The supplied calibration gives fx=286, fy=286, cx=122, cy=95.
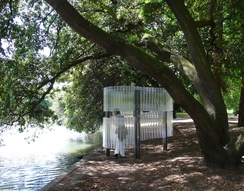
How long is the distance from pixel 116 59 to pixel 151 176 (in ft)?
31.8

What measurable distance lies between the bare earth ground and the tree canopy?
0.68 meters

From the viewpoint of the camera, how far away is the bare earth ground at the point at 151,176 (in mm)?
6426

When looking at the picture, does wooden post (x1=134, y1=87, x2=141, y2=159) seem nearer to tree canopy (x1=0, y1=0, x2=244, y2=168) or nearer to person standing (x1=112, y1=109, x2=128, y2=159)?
person standing (x1=112, y1=109, x2=128, y2=159)

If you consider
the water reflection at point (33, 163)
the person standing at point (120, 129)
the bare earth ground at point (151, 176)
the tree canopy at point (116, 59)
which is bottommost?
the water reflection at point (33, 163)

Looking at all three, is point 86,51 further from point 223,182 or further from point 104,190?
point 223,182

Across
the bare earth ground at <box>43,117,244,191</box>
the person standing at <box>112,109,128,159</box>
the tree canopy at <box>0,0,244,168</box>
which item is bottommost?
the bare earth ground at <box>43,117,244,191</box>

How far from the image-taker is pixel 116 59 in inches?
643

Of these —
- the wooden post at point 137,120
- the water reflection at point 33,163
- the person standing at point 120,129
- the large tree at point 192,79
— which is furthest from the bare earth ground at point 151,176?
the water reflection at point 33,163

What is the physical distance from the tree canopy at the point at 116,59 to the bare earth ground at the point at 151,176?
2.22 feet

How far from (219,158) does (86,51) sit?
8.94 meters

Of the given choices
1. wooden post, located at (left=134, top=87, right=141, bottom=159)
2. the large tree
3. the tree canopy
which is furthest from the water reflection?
the large tree

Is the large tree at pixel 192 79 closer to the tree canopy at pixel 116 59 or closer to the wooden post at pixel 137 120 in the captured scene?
the tree canopy at pixel 116 59

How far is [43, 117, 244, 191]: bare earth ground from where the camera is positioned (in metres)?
6.43

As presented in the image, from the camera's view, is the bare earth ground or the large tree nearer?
the bare earth ground
